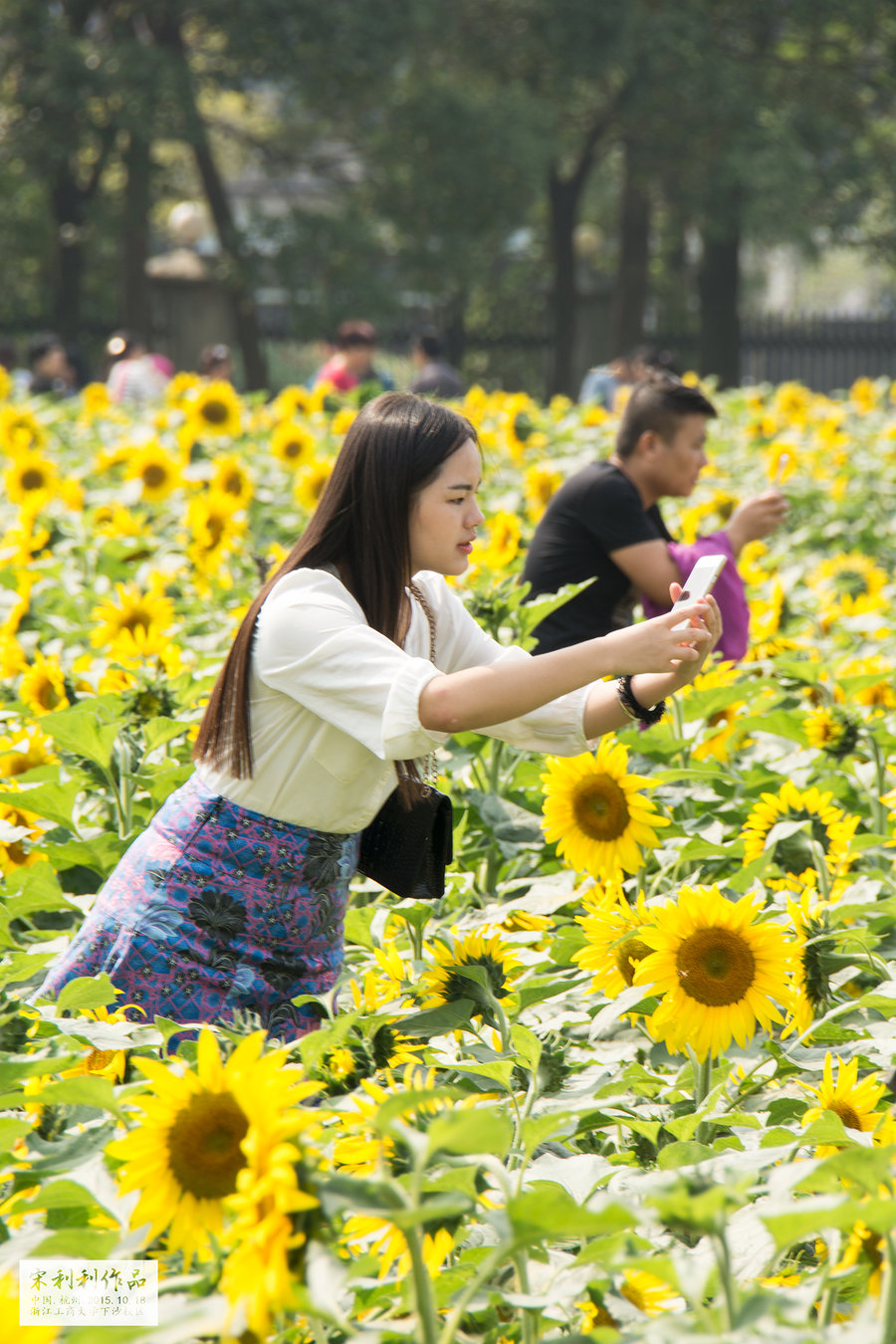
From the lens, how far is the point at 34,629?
163 inches

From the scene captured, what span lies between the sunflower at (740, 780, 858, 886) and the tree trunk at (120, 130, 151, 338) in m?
15.8

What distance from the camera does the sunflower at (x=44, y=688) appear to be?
321cm

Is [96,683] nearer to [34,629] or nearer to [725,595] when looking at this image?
[34,629]

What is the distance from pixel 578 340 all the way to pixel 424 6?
6.93m

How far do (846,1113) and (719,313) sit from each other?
59.9 ft

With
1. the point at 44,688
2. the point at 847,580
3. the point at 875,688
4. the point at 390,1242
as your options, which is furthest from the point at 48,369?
the point at 390,1242

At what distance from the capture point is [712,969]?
1.90 metres

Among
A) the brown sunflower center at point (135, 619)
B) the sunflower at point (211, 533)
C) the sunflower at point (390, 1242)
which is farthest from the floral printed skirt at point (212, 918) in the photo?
the sunflower at point (211, 533)

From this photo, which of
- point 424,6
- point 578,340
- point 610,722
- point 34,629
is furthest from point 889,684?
point 578,340

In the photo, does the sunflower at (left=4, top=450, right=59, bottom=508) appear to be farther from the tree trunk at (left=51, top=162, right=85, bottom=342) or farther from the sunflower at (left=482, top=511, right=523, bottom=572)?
the tree trunk at (left=51, top=162, right=85, bottom=342)

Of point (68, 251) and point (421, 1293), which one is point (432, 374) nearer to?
point (421, 1293)

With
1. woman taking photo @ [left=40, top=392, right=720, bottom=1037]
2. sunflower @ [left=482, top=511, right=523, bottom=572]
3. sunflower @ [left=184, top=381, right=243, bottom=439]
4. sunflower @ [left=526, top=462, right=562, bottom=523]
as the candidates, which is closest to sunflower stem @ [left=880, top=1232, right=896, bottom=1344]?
woman taking photo @ [left=40, top=392, right=720, bottom=1037]

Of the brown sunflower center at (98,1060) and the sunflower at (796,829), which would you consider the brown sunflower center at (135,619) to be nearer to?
the sunflower at (796,829)

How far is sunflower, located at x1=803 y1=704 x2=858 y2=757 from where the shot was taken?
115 inches
